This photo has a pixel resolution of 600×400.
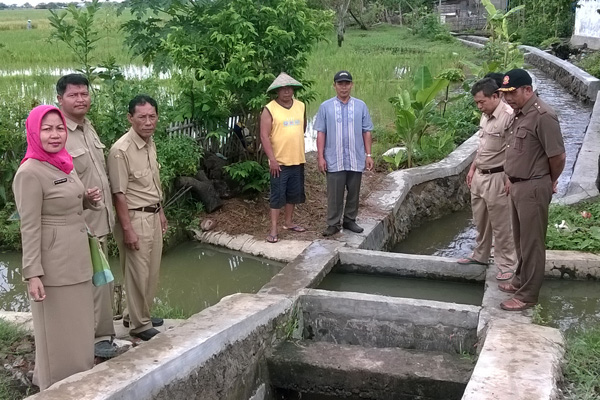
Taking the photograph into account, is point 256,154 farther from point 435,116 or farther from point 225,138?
point 435,116

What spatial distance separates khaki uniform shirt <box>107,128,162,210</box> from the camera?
382 cm

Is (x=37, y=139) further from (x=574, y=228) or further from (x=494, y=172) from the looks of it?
(x=574, y=228)

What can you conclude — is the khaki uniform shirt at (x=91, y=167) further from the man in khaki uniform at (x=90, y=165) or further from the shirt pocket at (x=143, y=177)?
the shirt pocket at (x=143, y=177)

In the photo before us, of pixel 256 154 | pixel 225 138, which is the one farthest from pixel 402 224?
pixel 225 138

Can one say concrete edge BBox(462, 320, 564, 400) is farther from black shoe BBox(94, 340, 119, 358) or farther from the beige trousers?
black shoe BBox(94, 340, 119, 358)

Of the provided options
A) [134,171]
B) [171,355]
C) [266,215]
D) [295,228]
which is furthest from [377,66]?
[171,355]

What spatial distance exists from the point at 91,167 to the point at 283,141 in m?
2.43

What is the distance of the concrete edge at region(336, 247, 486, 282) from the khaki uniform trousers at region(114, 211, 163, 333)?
187 cm

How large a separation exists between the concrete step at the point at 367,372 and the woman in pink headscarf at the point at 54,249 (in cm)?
127

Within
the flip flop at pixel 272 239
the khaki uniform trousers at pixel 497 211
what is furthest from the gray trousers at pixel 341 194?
the khaki uniform trousers at pixel 497 211

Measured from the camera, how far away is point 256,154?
7203 mm

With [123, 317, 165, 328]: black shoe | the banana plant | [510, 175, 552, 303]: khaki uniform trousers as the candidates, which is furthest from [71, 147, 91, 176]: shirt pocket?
the banana plant

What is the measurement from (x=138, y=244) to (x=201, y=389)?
3.43 ft

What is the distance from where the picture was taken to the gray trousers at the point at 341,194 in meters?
5.75
